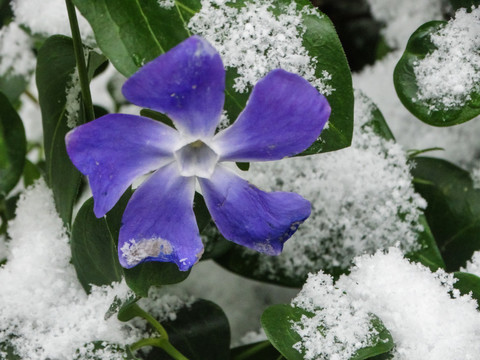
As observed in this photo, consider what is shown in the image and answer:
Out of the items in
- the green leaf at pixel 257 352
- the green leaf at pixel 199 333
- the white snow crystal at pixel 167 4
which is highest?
the white snow crystal at pixel 167 4

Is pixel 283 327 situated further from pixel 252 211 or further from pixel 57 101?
pixel 57 101

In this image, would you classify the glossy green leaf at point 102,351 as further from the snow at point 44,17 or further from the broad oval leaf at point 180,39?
the snow at point 44,17

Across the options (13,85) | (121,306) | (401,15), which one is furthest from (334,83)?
(13,85)

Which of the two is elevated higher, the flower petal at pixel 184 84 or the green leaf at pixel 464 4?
the flower petal at pixel 184 84

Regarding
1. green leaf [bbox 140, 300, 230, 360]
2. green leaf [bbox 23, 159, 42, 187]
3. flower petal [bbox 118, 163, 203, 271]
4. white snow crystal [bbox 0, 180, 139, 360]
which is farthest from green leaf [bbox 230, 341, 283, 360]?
green leaf [bbox 23, 159, 42, 187]

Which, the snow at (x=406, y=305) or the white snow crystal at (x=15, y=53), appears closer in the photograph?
the snow at (x=406, y=305)

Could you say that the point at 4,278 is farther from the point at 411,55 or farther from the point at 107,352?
the point at 411,55

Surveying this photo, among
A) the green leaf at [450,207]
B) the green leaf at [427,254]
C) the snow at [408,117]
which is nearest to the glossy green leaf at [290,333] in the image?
the green leaf at [427,254]

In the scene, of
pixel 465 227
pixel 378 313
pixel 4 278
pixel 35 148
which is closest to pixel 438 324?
pixel 378 313
